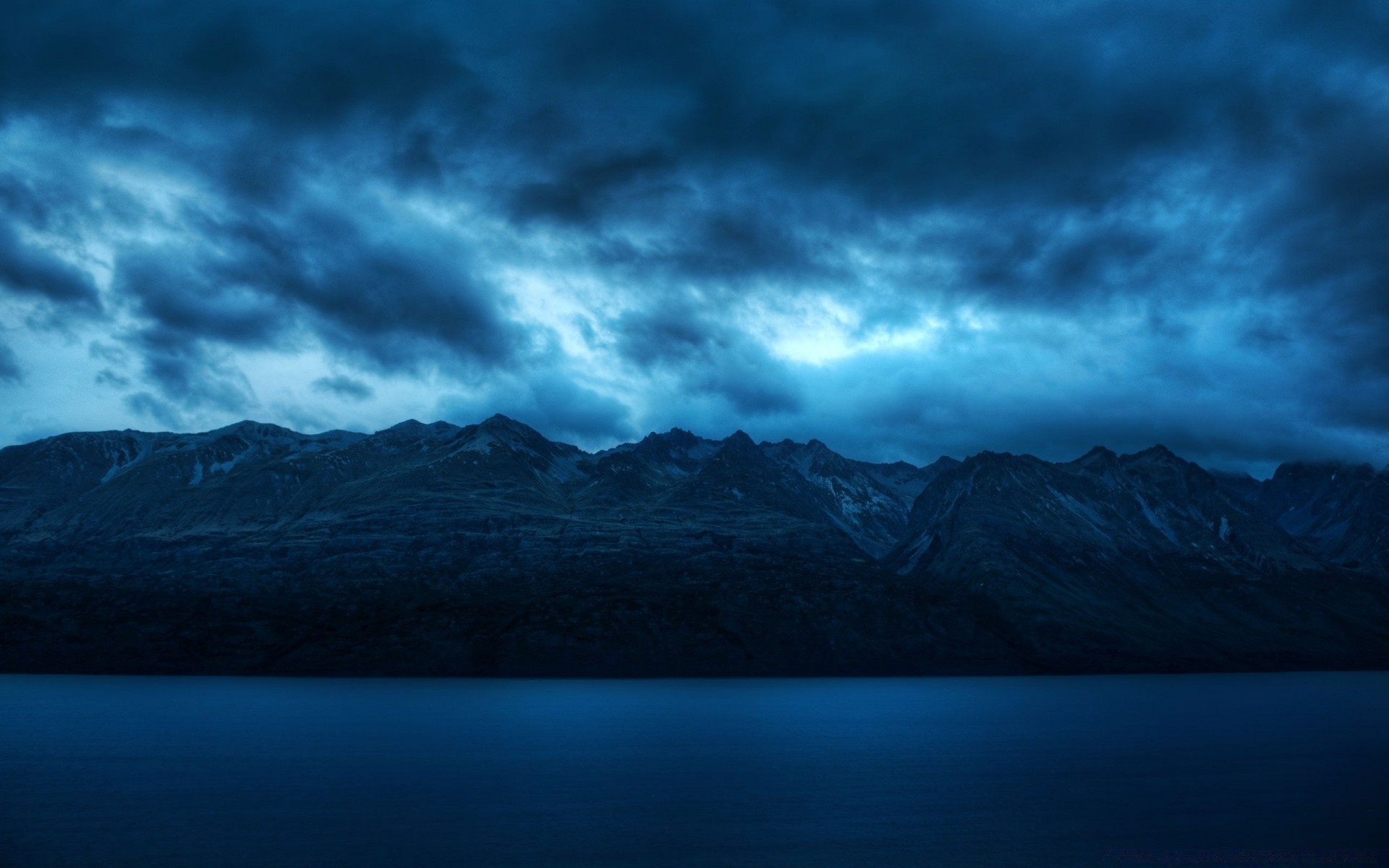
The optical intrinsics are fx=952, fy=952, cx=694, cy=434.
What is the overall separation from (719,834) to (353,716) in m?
117

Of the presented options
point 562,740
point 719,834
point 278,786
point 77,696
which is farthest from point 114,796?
point 77,696

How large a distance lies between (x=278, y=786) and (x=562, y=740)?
46.9 meters

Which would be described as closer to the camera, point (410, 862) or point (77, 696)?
point (410, 862)

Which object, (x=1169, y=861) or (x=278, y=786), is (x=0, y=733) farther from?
(x=1169, y=861)

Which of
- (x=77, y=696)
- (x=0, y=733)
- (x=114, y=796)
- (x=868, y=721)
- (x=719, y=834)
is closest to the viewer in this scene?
(x=719, y=834)

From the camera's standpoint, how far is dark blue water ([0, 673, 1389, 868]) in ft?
194

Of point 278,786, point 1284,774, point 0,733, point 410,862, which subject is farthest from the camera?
point 0,733

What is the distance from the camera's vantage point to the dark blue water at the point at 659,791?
5912cm

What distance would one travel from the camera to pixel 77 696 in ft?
639

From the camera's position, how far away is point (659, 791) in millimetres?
82688

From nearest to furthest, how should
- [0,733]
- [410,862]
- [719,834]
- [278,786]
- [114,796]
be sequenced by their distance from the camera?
[410,862]
[719,834]
[114,796]
[278,786]
[0,733]

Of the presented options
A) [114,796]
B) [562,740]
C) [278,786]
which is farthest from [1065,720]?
[114,796]

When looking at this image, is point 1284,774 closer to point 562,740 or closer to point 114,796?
point 562,740

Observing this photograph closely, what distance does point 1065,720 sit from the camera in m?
169
